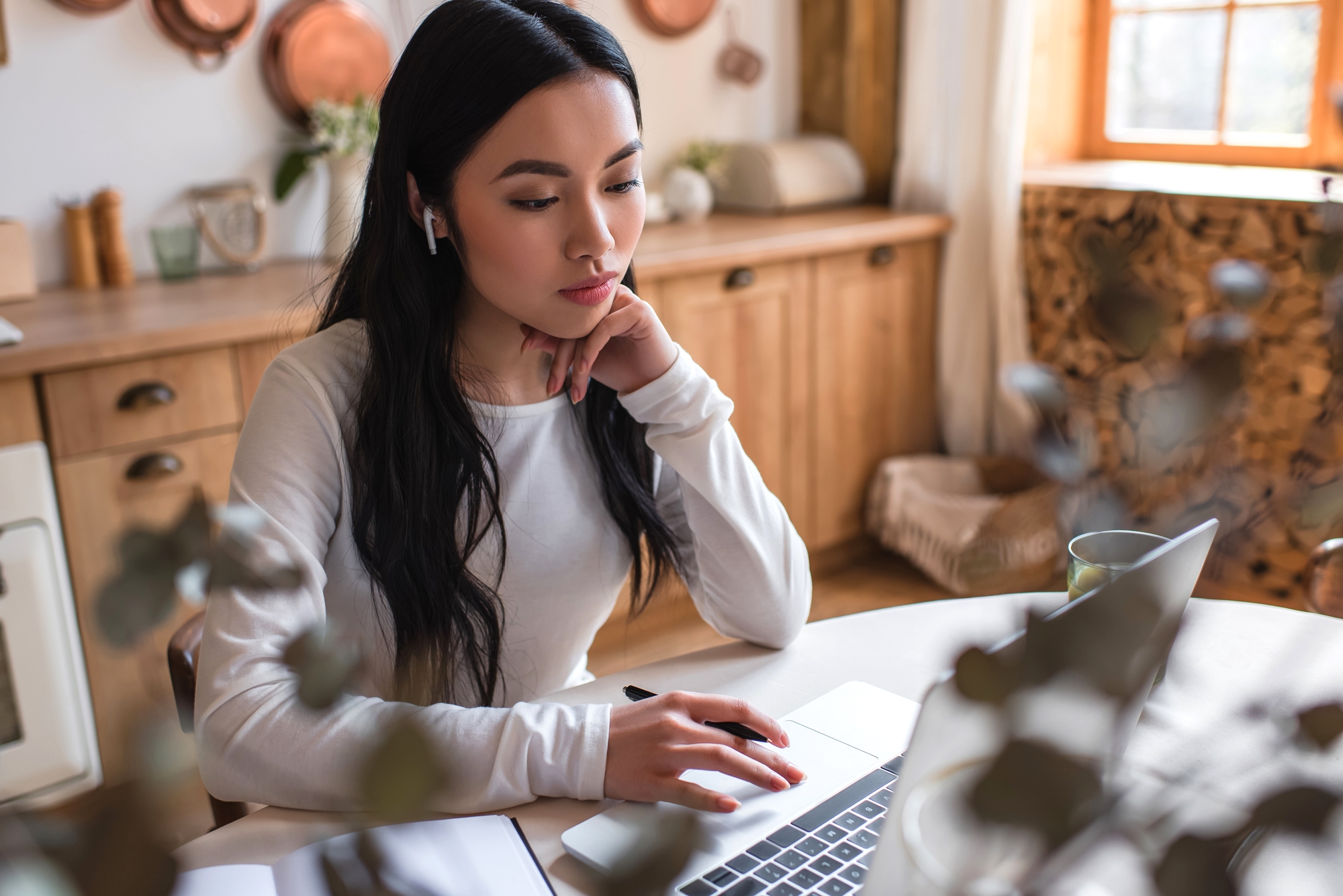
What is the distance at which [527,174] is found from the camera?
1.09 meters

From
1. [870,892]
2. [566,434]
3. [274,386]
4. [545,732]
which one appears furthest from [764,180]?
[870,892]

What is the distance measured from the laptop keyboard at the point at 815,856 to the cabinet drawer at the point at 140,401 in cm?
149

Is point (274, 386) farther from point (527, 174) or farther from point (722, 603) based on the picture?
point (722, 603)

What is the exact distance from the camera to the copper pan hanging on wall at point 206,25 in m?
2.40

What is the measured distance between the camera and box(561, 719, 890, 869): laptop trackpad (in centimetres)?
80

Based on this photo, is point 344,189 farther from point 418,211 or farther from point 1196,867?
point 1196,867

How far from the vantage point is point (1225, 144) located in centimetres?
304

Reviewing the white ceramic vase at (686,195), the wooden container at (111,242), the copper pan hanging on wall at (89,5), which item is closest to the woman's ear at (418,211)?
the wooden container at (111,242)

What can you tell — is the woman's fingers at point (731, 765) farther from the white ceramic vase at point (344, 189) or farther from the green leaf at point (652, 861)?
the white ceramic vase at point (344, 189)

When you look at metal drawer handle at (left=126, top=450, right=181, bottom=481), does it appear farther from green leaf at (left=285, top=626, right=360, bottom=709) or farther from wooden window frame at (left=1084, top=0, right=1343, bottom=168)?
wooden window frame at (left=1084, top=0, right=1343, bottom=168)

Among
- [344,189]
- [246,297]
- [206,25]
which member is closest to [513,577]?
[246,297]

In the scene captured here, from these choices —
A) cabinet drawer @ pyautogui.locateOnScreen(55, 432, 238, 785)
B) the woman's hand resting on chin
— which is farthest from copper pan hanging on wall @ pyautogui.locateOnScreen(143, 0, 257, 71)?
the woman's hand resting on chin

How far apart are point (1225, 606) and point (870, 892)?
80cm

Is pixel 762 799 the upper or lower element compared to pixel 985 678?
lower
